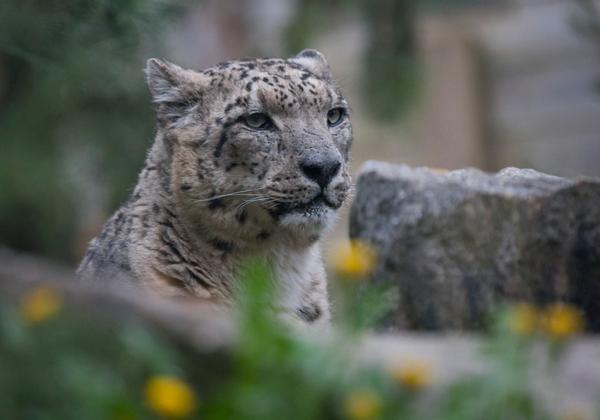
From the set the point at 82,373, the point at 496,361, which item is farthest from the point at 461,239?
the point at 82,373

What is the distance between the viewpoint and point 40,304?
167 inches

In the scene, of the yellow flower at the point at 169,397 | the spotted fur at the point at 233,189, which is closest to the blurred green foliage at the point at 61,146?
the spotted fur at the point at 233,189

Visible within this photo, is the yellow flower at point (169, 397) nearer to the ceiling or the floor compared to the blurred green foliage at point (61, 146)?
nearer to the floor

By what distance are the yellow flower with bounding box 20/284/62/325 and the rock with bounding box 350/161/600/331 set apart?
2767mm

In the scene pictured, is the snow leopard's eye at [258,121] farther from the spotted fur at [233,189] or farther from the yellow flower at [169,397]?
the yellow flower at [169,397]

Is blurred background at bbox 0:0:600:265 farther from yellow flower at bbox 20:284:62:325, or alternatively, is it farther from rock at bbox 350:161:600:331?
yellow flower at bbox 20:284:62:325

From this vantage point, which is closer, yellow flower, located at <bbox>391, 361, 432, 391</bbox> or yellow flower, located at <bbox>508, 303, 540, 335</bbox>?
yellow flower, located at <bbox>391, 361, 432, 391</bbox>

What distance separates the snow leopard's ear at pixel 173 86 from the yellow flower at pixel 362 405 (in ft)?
13.2

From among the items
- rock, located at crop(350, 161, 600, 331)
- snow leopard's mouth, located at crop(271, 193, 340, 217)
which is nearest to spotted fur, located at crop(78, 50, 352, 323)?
snow leopard's mouth, located at crop(271, 193, 340, 217)

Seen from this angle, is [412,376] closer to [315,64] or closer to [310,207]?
[310,207]

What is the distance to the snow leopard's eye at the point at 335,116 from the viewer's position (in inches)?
309

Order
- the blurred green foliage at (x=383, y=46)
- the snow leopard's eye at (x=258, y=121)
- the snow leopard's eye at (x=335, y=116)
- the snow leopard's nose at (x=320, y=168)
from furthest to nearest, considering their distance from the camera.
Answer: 1. the blurred green foliage at (x=383, y=46)
2. the snow leopard's eye at (x=335, y=116)
3. the snow leopard's eye at (x=258, y=121)
4. the snow leopard's nose at (x=320, y=168)

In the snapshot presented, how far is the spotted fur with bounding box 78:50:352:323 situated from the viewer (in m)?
7.33

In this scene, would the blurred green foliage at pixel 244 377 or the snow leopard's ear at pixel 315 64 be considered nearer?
the blurred green foliage at pixel 244 377
